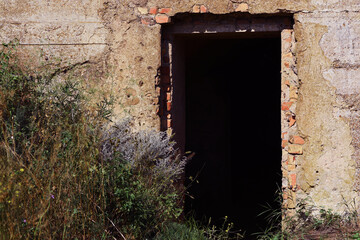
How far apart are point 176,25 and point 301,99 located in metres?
1.43

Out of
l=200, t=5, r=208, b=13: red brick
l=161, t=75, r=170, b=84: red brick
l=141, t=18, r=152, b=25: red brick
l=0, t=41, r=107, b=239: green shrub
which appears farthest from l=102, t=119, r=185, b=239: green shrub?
l=200, t=5, r=208, b=13: red brick

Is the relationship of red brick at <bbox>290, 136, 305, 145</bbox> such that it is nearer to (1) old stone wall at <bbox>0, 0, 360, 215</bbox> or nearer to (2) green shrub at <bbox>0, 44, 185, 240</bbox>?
(1) old stone wall at <bbox>0, 0, 360, 215</bbox>

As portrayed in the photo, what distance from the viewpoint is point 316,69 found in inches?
165

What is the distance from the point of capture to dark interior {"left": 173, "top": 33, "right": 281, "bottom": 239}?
698cm

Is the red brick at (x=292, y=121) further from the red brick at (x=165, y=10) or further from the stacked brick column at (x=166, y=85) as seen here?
the red brick at (x=165, y=10)

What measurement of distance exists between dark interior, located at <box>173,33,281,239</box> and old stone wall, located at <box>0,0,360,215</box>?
1578 millimetres

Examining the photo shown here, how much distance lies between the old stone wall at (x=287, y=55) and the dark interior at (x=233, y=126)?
1.58 meters

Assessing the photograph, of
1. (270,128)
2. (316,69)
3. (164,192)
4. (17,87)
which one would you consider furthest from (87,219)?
(270,128)

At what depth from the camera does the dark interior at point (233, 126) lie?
6984mm

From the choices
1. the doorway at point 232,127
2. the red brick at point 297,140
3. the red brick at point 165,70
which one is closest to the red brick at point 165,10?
the red brick at point 165,70

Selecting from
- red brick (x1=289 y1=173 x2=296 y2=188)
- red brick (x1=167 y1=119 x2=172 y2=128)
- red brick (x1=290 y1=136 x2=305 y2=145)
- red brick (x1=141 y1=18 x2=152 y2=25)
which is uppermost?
Result: red brick (x1=141 y1=18 x2=152 y2=25)

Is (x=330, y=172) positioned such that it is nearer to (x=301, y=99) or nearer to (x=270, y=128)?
(x=301, y=99)

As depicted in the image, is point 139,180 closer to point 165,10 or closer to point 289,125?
point 289,125

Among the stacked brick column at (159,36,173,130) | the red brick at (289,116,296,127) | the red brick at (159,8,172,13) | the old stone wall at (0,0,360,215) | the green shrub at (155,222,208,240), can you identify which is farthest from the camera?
the stacked brick column at (159,36,173,130)
